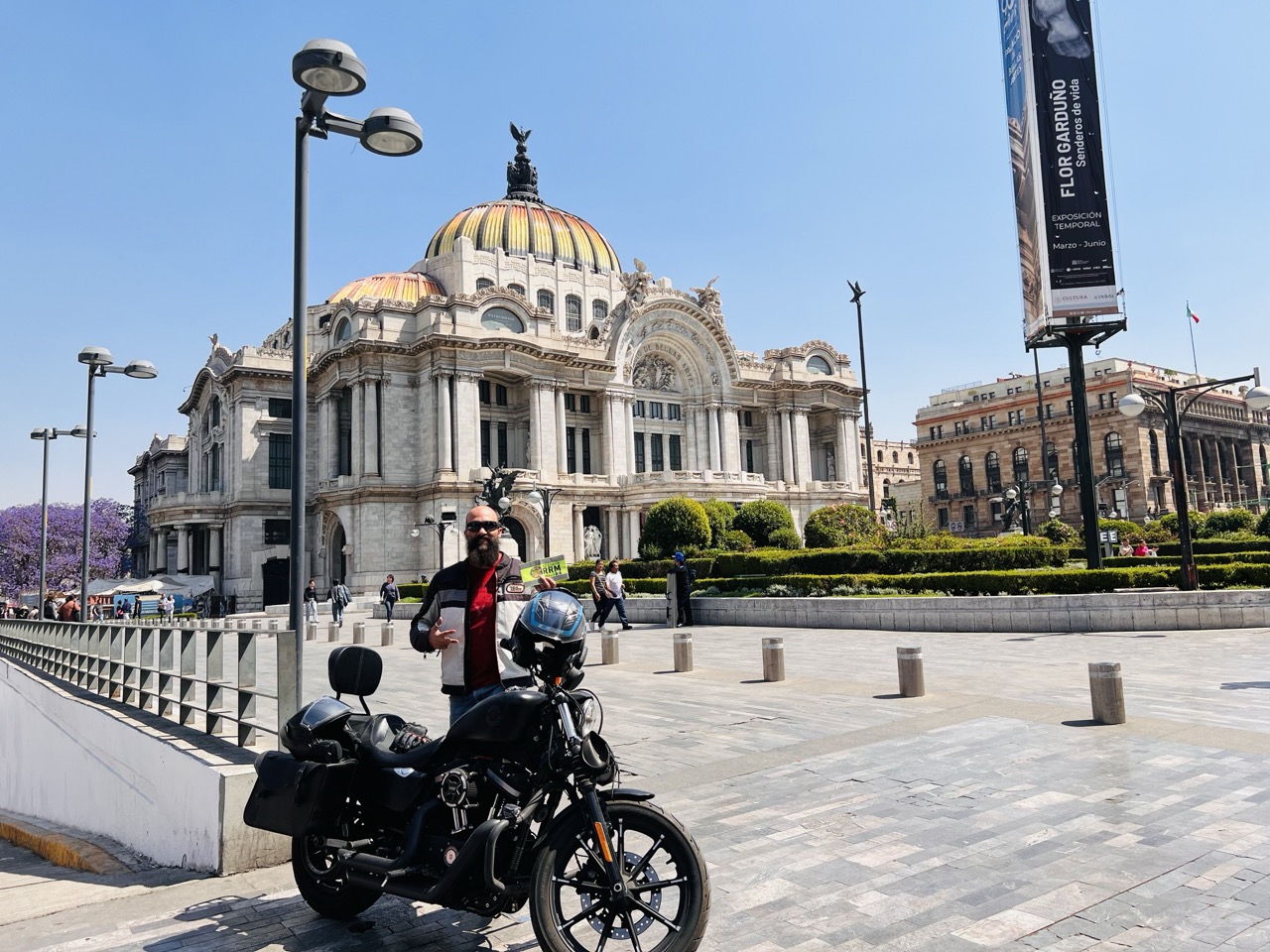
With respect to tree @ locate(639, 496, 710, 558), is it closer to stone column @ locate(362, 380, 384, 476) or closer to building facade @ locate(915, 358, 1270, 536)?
stone column @ locate(362, 380, 384, 476)

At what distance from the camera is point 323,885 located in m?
4.52

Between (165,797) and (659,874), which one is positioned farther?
(165,797)

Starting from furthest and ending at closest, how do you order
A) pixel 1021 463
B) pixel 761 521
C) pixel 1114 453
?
1. pixel 1021 463
2. pixel 1114 453
3. pixel 761 521

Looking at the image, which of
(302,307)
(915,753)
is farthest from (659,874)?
(302,307)

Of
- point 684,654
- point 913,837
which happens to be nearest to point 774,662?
point 684,654

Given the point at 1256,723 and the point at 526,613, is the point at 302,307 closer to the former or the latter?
the point at 526,613

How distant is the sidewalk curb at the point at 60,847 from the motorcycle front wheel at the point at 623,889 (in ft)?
15.7

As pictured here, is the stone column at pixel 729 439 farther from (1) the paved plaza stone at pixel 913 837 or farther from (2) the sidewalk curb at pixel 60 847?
(2) the sidewalk curb at pixel 60 847

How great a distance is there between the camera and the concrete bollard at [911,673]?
10.3 metres

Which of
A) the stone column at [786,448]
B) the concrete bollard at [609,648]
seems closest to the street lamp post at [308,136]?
the concrete bollard at [609,648]

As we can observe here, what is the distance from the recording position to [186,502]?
55781mm

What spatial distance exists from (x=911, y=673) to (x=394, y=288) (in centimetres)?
4993

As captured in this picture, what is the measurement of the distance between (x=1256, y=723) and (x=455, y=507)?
4181 cm

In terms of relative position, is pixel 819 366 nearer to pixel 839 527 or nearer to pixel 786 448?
pixel 786 448
